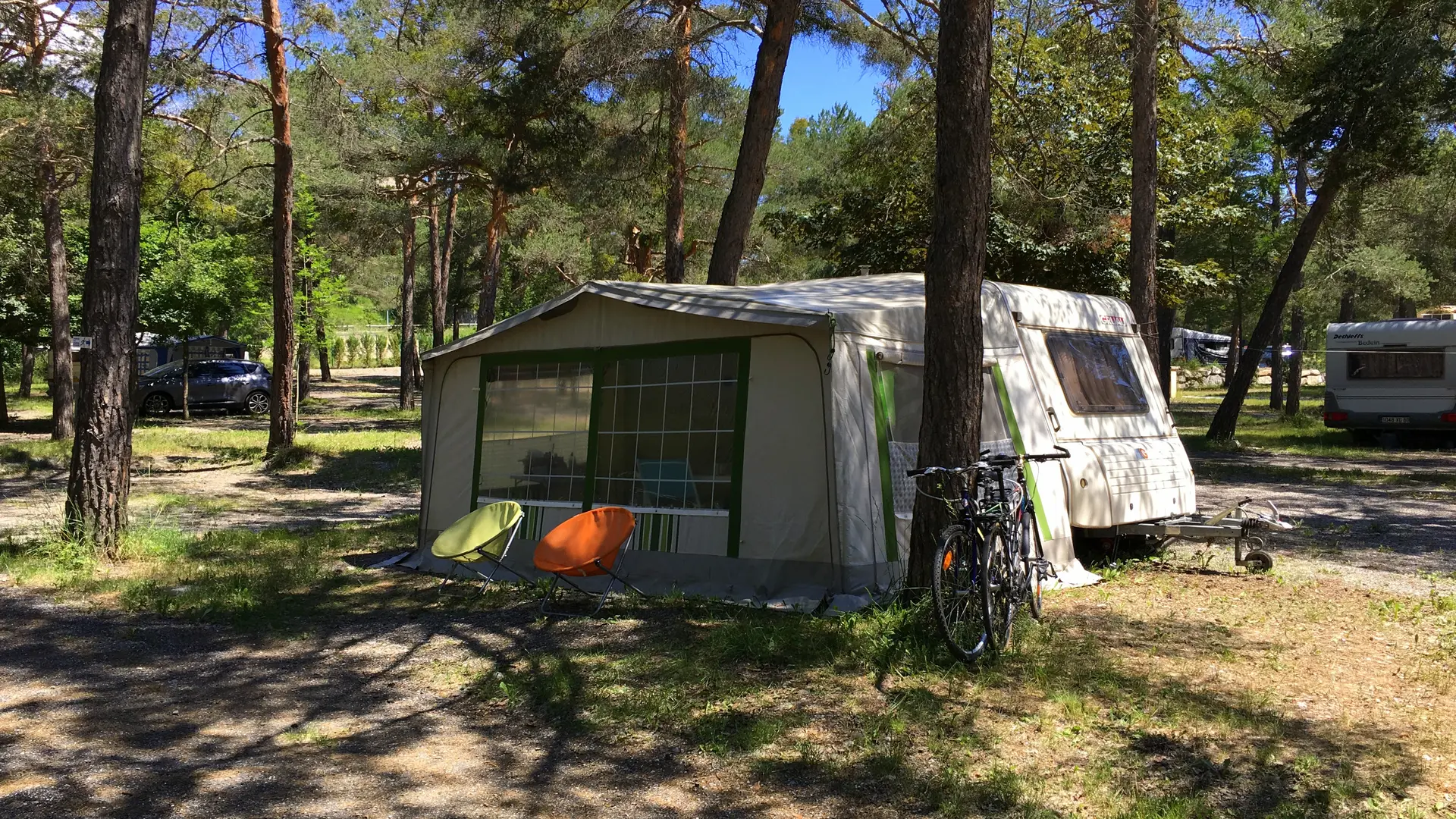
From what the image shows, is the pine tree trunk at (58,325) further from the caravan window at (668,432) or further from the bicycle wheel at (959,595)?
the bicycle wheel at (959,595)

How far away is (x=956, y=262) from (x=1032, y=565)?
1543 mm

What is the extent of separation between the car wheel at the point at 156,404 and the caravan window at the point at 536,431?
20.2 meters

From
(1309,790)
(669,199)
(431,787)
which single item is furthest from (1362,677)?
(669,199)

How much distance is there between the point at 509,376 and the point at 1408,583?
20.0 ft

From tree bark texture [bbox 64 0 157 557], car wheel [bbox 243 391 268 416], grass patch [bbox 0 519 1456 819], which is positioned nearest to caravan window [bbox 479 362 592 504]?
grass patch [bbox 0 519 1456 819]

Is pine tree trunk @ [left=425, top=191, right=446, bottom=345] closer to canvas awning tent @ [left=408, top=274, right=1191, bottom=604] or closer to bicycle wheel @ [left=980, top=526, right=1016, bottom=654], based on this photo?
canvas awning tent @ [left=408, top=274, right=1191, bottom=604]

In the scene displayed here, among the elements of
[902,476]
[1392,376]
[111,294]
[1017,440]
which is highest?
[1392,376]

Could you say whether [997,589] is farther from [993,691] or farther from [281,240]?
[281,240]

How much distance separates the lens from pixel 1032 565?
18.2 ft

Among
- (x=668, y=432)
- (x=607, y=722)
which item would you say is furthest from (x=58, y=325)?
(x=607, y=722)

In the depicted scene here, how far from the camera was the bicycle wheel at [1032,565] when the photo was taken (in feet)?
18.1

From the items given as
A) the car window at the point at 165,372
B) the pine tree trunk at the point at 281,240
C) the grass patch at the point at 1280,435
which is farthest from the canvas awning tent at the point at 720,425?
the car window at the point at 165,372

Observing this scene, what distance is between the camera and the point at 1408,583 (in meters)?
6.90

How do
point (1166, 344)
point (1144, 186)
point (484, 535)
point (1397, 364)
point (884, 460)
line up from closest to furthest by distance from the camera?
1. point (884, 460)
2. point (484, 535)
3. point (1144, 186)
4. point (1397, 364)
5. point (1166, 344)
